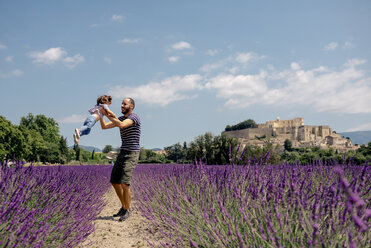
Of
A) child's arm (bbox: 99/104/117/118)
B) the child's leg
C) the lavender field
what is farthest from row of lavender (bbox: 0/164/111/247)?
child's arm (bbox: 99/104/117/118)

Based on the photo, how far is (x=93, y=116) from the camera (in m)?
3.21

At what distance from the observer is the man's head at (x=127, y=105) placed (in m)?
3.89

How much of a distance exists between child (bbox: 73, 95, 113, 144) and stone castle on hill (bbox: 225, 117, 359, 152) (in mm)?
86196

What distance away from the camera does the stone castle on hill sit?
89625 mm

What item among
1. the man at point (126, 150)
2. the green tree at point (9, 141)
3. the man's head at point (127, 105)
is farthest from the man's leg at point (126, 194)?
the green tree at point (9, 141)

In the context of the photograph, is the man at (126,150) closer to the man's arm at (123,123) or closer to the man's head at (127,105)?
the man's head at (127,105)

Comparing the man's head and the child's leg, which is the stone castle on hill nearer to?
the man's head

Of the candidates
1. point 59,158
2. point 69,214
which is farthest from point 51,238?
point 59,158

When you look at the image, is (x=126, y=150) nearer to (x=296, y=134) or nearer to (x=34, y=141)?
(x=34, y=141)

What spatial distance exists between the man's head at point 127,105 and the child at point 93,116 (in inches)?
11.1

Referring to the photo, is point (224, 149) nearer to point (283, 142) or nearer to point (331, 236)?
point (331, 236)

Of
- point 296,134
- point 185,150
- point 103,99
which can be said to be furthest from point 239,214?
point 296,134

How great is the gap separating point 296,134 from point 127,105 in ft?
321

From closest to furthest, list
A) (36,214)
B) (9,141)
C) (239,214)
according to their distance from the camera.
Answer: (239,214)
(36,214)
(9,141)
